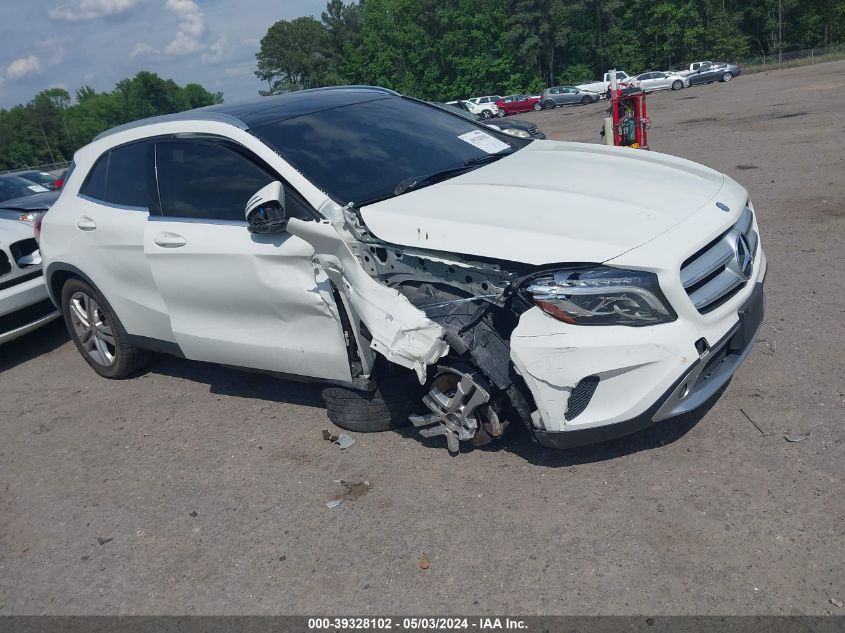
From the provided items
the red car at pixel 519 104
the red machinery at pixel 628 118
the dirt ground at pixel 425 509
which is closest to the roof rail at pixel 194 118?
the dirt ground at pixel 425 509

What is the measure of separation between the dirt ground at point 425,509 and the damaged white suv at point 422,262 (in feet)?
1.12

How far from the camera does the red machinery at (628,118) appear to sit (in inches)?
492

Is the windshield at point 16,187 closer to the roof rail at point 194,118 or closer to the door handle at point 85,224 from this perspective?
the door handle at point 85,224

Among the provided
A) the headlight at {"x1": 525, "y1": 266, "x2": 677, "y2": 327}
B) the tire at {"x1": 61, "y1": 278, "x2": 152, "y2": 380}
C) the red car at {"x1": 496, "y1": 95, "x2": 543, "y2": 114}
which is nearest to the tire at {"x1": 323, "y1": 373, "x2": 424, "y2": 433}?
the headlight at {"x1": 525, "y1": 266, "x2": 677, "y2": 327}

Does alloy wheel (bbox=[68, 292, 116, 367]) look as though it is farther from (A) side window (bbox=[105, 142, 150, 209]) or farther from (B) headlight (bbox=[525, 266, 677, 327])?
(B) headlight (bbox=[525, 266, 677, 327])

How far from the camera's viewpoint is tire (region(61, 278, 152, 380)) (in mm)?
5289

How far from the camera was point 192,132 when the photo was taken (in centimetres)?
452

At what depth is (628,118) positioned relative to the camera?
41.5 ft

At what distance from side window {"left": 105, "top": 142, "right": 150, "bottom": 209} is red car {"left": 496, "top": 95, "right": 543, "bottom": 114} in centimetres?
4387

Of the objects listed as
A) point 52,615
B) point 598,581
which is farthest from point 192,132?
point 598,581

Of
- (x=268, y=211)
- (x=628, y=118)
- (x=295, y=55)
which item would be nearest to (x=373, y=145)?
(x=268, y=211)

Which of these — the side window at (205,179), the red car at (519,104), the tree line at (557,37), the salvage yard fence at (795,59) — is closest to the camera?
the side window at (205,179)

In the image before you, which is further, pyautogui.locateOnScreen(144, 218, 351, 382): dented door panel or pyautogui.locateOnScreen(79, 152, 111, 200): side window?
pyautogui.locateOnScreen(79, 152, 111, 200): side window

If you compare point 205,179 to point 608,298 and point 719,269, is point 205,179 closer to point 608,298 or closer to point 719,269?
point 608,298
